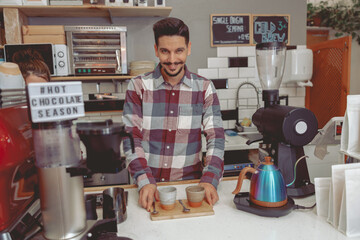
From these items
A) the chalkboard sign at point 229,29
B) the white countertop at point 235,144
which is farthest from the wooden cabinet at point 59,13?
the white countertop at point 235,144

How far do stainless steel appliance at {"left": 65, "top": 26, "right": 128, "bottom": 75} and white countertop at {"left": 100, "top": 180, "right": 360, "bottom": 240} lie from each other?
197 centimetres

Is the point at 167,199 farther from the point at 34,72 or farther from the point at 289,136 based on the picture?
the point at 34,72

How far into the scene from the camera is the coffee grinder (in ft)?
2.43

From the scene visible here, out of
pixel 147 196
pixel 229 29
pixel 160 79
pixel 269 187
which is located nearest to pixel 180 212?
pixel 147 196

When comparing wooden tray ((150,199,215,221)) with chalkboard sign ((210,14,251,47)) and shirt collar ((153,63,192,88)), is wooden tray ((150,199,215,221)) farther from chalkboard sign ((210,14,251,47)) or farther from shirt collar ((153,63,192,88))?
chalkboard sign ((210,14,251,47))

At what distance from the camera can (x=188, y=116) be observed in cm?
179

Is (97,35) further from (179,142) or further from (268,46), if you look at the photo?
(268,46)

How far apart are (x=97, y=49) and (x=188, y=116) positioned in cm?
151

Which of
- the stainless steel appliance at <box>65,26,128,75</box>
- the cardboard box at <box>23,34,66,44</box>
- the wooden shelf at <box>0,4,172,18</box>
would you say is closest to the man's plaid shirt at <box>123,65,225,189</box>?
the stainless steel appliance at <box>65,26,128,75</box>

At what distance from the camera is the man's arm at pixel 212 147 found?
1.29 metres

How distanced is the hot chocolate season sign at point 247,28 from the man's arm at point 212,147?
1.62 metres

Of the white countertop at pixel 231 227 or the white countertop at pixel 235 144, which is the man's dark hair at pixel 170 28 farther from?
the white countertop at pixel 235 144

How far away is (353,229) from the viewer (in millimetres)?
946

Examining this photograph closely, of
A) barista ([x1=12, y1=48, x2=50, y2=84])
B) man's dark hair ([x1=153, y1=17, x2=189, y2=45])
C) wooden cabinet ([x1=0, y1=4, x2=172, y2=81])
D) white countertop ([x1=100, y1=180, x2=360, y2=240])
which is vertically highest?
wooden cabinet ([x1=0, y1=4, x2=172, y2=81])
